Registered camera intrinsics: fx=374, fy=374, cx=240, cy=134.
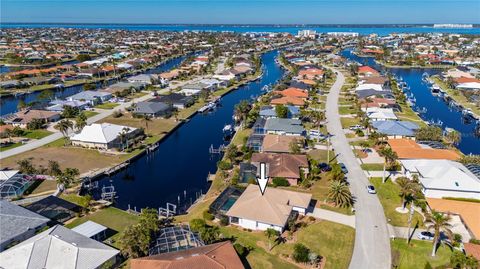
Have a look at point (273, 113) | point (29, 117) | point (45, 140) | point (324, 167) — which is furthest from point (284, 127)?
point (29, 117)

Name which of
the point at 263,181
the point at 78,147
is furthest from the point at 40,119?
the point at 263,181

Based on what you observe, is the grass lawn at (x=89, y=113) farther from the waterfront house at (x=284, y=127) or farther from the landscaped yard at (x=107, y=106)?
the waterfront house at (x=284, y=127)

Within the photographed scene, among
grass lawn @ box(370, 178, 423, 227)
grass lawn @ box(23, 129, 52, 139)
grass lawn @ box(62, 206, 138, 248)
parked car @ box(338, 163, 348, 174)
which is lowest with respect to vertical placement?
grass lawn @ box(62, 206, 138, 248)

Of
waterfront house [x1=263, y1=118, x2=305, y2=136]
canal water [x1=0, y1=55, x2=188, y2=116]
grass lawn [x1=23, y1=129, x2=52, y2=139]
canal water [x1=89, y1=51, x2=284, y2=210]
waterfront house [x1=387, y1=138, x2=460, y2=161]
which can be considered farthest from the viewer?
canal water [x1=0, y1=55, x2=188, y2=116]

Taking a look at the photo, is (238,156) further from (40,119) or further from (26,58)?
(26,58)

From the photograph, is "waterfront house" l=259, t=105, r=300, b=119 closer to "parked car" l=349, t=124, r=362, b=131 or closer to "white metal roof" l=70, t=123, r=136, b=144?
"parked car" l=349, t=124, r=362, b=131

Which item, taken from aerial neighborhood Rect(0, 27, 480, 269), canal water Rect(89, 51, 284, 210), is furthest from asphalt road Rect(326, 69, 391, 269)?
canal water Rect(89, 51, 284, 210)
